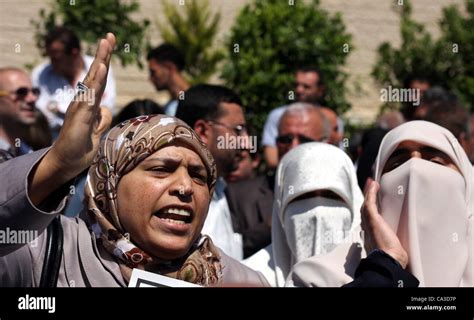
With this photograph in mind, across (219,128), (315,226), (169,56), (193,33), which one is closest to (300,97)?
(169,56)

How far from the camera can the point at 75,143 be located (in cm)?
262

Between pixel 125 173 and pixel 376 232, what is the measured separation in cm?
94

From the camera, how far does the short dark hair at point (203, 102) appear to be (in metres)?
5.43

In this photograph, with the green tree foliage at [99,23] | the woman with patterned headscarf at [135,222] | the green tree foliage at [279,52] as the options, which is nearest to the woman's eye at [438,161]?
the woman with patterned headscarf at [135,222]

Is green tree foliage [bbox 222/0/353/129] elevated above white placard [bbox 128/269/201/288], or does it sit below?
above

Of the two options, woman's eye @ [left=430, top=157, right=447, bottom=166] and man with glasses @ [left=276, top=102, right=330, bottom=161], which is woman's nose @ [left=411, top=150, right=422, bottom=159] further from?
man with glasses @ [left=276, top=102, right=330, bottom=161]

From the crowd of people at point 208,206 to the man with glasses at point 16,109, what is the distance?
0.15 meters

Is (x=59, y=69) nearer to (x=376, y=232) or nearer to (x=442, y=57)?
(x=376, y=232)

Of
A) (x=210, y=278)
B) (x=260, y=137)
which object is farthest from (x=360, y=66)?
(x=210, y=278)

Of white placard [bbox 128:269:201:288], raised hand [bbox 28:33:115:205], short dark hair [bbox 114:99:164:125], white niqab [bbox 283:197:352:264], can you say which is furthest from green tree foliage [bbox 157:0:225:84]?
raised hand [bbox 28:33:115:205]

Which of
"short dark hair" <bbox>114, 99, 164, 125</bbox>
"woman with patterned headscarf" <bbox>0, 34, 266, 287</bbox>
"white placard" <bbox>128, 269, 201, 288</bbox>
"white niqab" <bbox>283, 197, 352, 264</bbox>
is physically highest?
"short dark hair" <bbox>114, 99, 164, 125</bbox>

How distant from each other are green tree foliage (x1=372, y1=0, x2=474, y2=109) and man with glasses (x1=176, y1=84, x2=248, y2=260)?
6.41m

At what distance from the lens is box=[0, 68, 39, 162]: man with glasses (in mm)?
5816

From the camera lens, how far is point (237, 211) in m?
6.07
